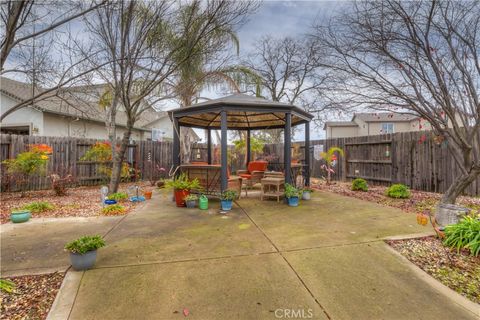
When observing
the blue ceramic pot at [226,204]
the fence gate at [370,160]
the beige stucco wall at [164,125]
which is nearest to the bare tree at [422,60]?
the blue ceramic pot at [226,204]

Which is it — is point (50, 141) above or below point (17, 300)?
above

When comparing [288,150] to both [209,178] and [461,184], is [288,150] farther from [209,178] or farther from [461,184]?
[461,184]

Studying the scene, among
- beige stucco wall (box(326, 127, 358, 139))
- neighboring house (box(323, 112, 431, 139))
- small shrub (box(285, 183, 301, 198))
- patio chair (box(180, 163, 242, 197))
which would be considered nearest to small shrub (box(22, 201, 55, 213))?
patio chair (box(180, 163, 242, 197))

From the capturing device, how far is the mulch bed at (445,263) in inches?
95.0

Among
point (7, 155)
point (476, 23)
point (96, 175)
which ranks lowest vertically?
point (96, 175)

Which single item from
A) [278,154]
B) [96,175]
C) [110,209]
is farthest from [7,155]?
[278,154]

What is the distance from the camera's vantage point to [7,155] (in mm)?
7625

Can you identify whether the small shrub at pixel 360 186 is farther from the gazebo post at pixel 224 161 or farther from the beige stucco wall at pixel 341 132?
the beige stucco wall at pixel 341 132

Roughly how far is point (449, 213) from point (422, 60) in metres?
2.88

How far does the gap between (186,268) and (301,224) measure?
8.09 feet

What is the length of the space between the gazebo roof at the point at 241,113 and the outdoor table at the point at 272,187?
6.32 feet

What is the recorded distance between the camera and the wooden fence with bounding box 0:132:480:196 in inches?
287

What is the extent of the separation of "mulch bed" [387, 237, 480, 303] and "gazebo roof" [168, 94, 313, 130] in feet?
13.9

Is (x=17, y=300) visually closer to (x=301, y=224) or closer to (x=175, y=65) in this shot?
(x=301, y=224)
